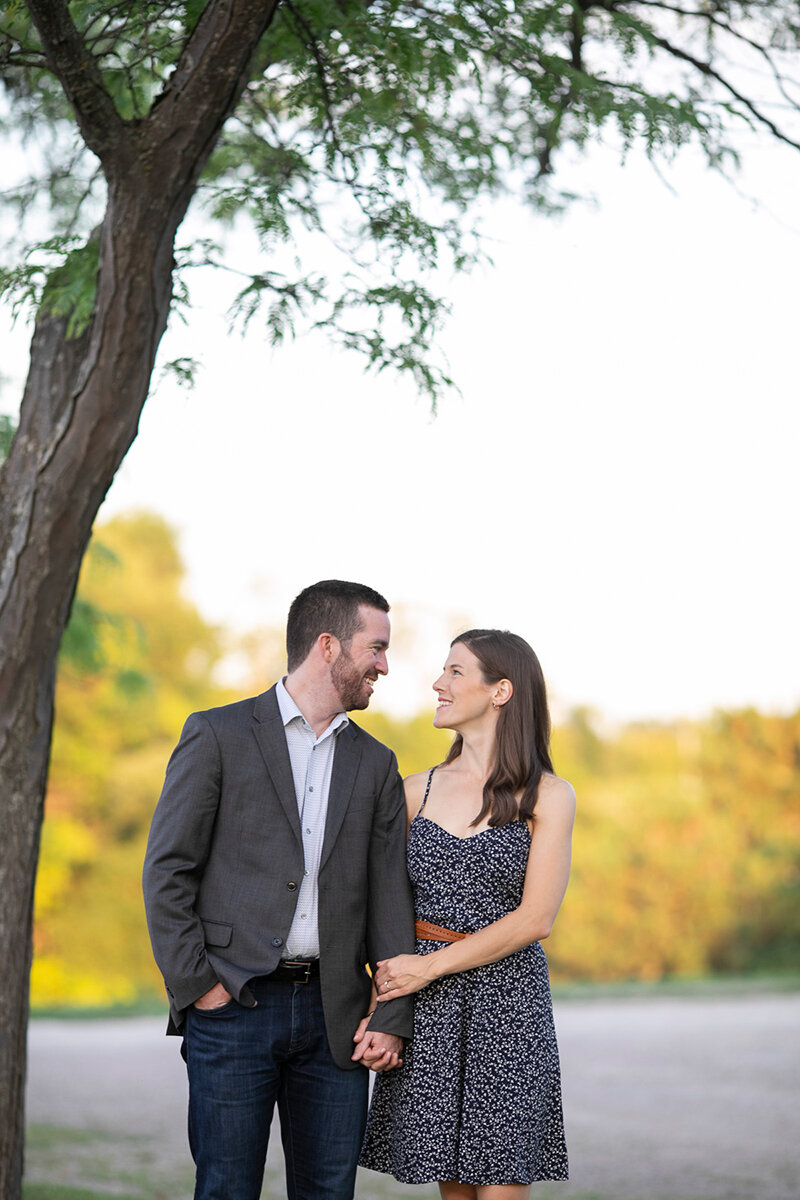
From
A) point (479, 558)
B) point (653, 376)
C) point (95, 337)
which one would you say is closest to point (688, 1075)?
point (95, 337)

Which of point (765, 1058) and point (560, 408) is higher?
point (560, 408)

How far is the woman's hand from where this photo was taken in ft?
9.37

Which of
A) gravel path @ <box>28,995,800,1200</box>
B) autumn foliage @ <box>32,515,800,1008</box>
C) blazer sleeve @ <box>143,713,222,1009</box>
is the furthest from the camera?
autumn foliage @ <box>32,515,800,1008</box>

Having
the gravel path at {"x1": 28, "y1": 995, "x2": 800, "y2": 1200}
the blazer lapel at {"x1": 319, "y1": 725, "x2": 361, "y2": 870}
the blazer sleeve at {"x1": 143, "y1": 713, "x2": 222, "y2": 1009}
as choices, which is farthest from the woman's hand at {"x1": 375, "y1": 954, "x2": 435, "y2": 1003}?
the gravel path at {"x1": 28, "y1": 995, "x2": 800, "y2": 1200}

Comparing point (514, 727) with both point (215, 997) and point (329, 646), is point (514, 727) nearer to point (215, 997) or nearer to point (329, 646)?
point (329, 646)

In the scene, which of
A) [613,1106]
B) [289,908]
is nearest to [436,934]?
[289,908]

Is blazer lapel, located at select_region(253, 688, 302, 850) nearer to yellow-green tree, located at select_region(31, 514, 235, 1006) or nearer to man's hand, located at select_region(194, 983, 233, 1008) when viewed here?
man's hand, located at select_region(194, 983, 233, 1008)

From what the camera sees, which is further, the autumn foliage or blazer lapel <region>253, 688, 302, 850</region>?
the autumn foliage

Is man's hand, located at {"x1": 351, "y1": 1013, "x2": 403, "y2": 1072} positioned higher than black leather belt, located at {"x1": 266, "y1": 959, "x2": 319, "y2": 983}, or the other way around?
black leather belt, located at {"x1": 266, "y1": 959, "x2": 319, "y2": 983}

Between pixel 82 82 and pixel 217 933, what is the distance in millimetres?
2044

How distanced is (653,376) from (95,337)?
15.1 metres

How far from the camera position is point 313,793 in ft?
9.57

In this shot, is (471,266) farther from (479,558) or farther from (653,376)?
(479,558)

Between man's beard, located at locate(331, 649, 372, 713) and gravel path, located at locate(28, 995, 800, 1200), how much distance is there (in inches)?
158
